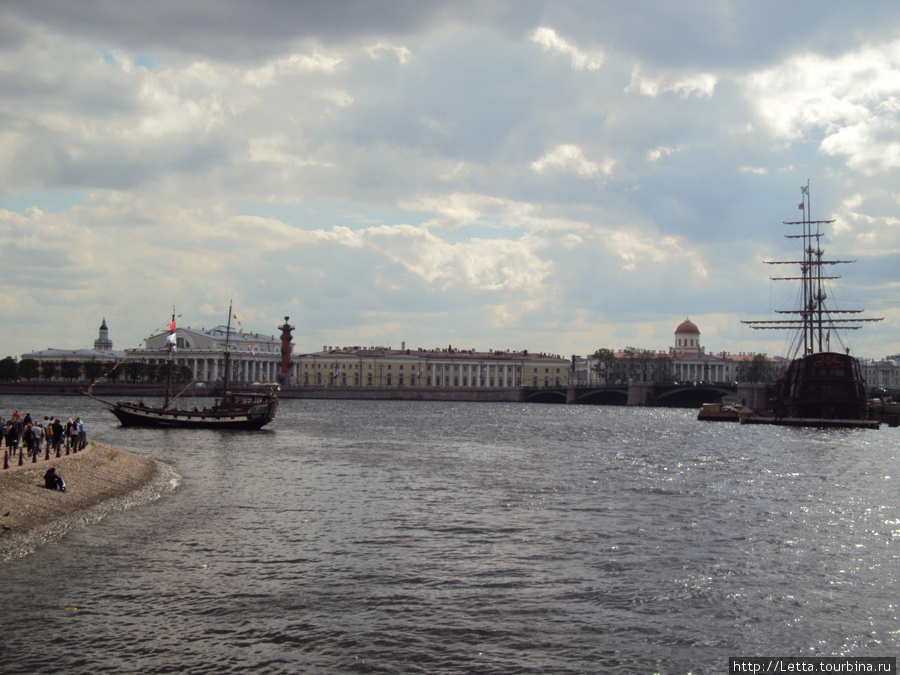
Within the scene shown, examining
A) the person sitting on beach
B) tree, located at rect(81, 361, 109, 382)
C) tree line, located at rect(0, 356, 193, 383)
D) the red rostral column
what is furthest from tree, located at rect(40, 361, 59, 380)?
the person sitting on beach

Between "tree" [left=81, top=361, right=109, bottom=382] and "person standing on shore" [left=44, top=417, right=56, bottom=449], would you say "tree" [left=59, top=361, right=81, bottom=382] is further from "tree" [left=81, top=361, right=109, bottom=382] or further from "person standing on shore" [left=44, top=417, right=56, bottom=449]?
"person standing on shore" [left=44, top=417, right=56, bottom=449]

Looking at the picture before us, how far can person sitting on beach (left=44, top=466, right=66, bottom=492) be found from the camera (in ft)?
78.1

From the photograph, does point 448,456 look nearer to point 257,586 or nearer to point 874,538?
point 874,538

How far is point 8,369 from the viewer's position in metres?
142

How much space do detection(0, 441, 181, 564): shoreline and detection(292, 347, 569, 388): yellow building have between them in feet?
475

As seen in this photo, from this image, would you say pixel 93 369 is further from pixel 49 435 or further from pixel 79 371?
pixel 49 435

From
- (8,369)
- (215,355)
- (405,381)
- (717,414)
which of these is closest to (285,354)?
(215,355)

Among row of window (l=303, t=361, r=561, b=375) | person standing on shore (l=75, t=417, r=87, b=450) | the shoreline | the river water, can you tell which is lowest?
the river water

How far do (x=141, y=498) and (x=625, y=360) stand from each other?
16845 cm

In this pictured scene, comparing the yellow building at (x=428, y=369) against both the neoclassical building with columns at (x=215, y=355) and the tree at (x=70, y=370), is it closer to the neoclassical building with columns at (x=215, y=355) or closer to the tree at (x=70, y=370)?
the neoclassical building with columns at (x=215, y=355)

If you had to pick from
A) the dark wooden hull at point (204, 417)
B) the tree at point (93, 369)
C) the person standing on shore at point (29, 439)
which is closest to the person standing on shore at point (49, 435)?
the person standing on shore at point (29, 439)

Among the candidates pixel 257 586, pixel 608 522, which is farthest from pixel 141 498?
pixel 608 522

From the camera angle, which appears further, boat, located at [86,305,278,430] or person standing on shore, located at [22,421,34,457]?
boat, located at [86,305,278,430]

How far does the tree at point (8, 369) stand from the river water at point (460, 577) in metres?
123
